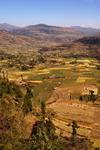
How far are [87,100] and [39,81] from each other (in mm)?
30929

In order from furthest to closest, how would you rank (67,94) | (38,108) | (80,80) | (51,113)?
(80,80) < (67,94) < (38,108) < (51,113)

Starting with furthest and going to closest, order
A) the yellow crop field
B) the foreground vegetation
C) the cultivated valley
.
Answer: the yellow crop field < the cultivated valley < the foreground vegetation

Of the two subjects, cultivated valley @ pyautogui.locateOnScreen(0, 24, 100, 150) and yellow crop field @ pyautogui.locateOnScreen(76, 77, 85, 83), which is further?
yellow crop field @ pyautogui.locateOnScreen(76, 77, 85, 83)

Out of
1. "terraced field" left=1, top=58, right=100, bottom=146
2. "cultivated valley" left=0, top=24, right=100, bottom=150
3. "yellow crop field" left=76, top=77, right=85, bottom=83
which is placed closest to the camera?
"cultivated valley" left=0, top=24, right=100, bottom=150

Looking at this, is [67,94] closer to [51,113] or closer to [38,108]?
[38,108]

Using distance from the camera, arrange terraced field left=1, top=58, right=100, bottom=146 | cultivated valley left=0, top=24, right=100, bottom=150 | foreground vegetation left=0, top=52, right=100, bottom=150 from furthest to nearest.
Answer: terraced field left=1, top=58, right=100, bottom=146, cultivated valley left=0, top=24, right=100, bottom=150, foreground vegetation left=0, top=52, right=100, bottom=150

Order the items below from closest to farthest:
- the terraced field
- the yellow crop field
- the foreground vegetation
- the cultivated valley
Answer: the foreground vegetation
the cultivated valley
the terraced field
the yellow crop field

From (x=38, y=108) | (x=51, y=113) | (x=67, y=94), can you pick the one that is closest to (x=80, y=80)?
(x=67, y=94)

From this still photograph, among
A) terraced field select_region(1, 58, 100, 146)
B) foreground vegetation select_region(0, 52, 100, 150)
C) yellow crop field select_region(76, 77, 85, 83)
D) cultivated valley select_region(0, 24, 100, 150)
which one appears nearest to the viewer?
foreground vegetation select_region(0, 52, 100, 150)

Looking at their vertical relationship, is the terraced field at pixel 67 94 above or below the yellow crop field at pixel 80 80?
below

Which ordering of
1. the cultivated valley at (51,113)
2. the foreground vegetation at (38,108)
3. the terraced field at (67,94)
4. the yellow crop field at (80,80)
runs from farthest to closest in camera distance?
1. the yellow crop field at (80,80)
2. the terraced field at (67,94)
3. the cultivated valley at (51,113)
4. the foreground vegetation at (38,108)

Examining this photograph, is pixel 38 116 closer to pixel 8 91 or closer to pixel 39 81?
pixel 8 91

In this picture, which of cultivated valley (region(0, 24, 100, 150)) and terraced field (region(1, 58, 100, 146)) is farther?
terraced field (region(1, 58, 100, 146))

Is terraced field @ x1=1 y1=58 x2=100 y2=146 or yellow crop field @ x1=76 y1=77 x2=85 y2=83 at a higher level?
yellow crop field @ x1=76 y1=77 x2=85 y2=83
